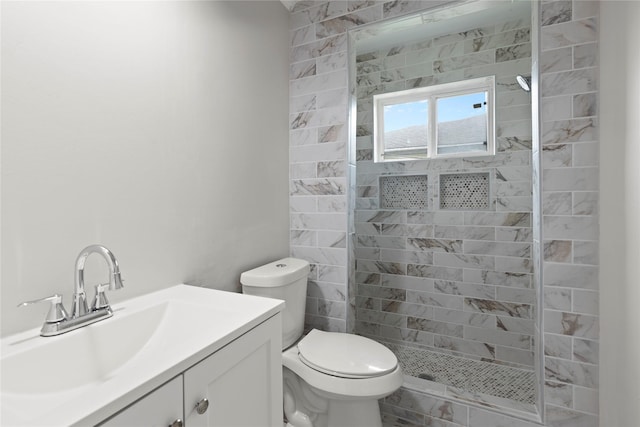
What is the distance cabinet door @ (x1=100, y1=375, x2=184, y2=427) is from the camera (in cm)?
53

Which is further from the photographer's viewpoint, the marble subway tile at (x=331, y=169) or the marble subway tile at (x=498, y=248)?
the marble subway tile at (x=498, y=248)

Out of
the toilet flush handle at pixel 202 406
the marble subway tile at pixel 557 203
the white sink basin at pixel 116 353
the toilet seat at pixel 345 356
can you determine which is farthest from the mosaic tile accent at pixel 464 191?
the toilet flush handle at pixel 202 406

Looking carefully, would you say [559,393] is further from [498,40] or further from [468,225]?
[498,40]

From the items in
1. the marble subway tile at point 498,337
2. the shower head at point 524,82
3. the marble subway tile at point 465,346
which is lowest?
the marble subway tile at point 465,346

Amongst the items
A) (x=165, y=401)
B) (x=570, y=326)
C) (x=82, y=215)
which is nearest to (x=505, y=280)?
(x=570, y=326)

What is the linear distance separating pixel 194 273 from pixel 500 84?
7.70 ft

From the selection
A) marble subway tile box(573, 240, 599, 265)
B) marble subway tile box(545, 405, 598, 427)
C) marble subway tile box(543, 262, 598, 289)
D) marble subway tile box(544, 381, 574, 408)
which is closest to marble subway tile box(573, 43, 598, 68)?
marble subway tile box(573, 240, 599, 265)

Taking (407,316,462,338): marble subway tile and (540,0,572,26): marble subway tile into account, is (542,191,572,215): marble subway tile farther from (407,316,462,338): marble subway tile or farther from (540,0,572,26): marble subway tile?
(407,316,462,338): marble subway tile

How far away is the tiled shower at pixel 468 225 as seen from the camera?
127 centimetres

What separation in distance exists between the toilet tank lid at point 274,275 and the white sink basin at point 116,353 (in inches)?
13.0

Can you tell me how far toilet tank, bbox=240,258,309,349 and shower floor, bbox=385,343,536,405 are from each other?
0.96 meters

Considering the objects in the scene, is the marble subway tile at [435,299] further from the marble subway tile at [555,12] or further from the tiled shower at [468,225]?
the marble subway tile at [555,12]

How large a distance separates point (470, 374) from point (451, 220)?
1063 mm

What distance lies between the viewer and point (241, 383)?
2.66 feet
